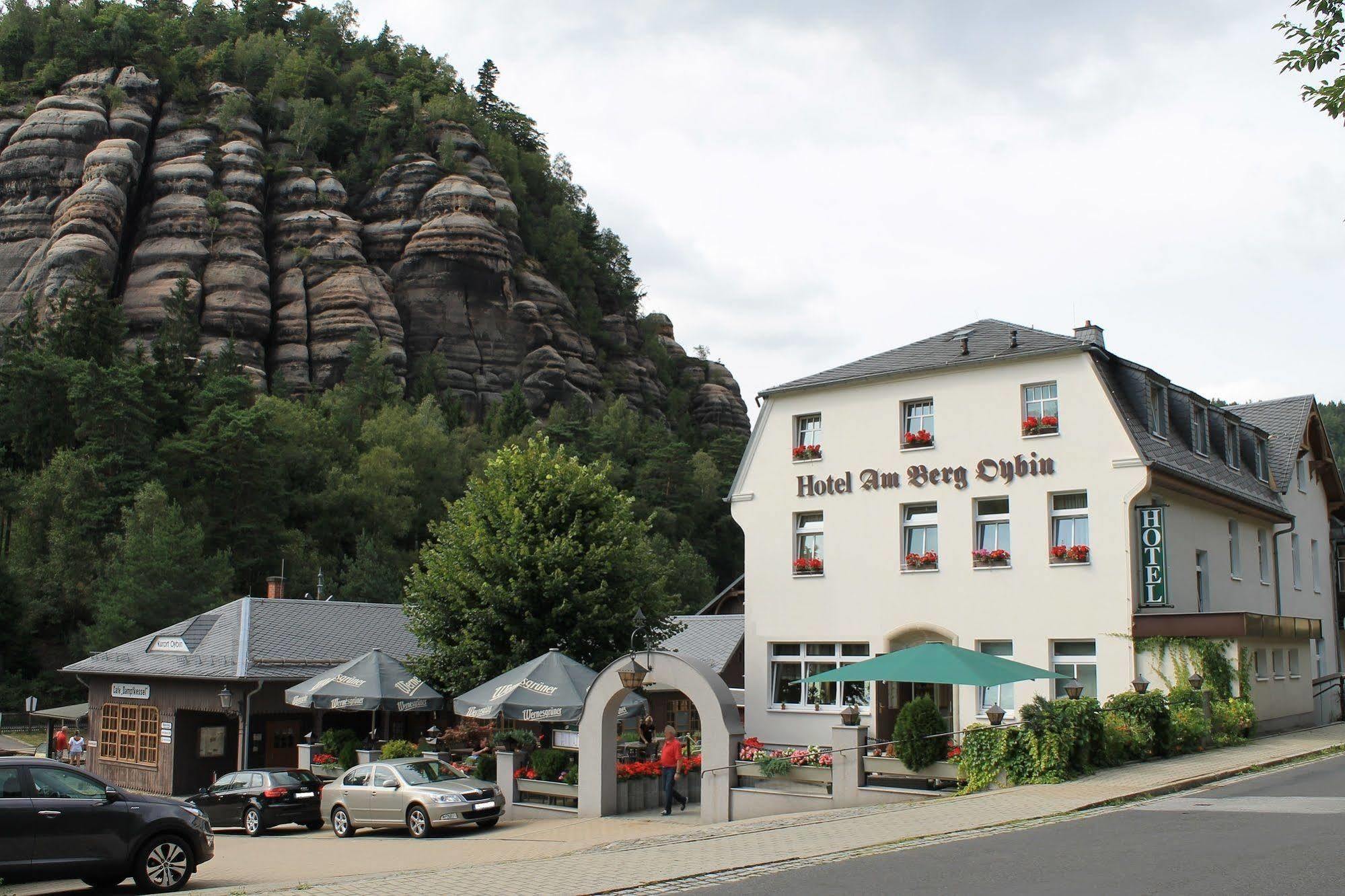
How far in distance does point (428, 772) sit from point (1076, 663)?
13.5m

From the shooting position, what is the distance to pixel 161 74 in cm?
9850

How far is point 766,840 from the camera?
47.3ft

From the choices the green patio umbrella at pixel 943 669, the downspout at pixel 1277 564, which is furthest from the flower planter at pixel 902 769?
the downspout at pixel 1277 564

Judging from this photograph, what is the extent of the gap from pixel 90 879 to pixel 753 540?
20.0 meters

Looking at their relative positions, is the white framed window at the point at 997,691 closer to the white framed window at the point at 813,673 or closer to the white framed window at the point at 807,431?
the white framed window at the point at 813,673

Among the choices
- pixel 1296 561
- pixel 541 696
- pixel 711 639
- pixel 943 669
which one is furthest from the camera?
pixel 711 639

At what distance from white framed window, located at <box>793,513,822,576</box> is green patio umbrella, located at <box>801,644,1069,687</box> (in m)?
8.25

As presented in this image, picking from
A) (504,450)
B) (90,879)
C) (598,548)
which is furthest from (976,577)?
(90,879)

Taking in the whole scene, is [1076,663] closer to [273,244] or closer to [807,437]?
[807,437]

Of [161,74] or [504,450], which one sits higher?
[161,74]

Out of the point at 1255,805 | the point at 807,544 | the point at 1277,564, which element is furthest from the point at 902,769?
the point at 1277,564

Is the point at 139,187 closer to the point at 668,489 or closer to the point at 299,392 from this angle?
the point at 299,392

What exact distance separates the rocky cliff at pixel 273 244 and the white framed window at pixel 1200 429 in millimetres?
67734

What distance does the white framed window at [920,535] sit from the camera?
27297 millimetres
